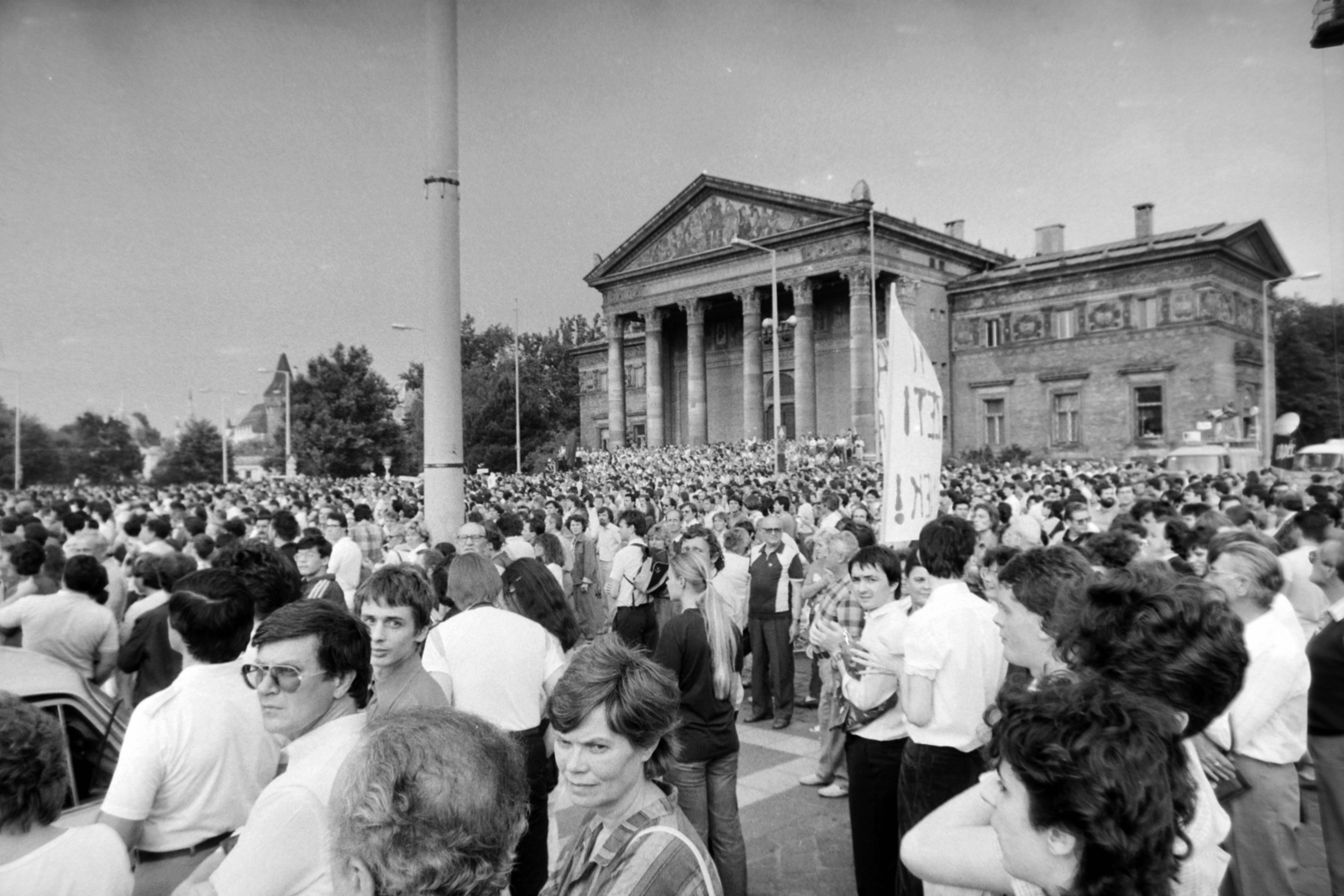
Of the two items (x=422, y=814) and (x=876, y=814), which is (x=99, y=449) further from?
(x=422, y=814)

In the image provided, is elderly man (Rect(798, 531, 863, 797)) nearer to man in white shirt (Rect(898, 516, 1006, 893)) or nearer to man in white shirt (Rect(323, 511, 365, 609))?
man in white shirt (Rect(898, 516, 1006, 893))

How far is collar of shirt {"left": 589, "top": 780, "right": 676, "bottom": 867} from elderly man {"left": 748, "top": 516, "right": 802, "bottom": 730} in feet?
20.3

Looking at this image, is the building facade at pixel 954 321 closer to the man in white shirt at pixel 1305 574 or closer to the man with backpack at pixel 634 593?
the man with backpack at pixel 634 593

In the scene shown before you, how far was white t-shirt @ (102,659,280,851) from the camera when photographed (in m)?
2.74

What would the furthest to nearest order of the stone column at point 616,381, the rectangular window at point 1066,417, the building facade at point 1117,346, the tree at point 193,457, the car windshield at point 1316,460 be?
the tree at point 193,457 → the stone column at point 616,381 → the rectangular window at point 1066,417 → the car windshield at point 1316,460 → the building facade at point 1117,346

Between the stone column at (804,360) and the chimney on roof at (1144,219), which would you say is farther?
the chimney on roof at (1144,219)

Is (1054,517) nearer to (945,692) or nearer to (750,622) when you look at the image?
(750,622)

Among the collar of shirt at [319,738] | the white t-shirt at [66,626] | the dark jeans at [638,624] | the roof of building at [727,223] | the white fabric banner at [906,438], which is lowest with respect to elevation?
the dark jeans at [638,624]

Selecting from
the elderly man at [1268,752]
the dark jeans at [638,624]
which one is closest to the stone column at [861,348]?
the dark jeans at [638,624]

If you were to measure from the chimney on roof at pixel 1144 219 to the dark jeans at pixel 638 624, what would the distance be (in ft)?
158

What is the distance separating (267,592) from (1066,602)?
Result: 352 centimetres

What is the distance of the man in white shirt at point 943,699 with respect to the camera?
381 centimetres

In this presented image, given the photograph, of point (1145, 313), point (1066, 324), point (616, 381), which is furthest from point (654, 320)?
point (1145, 313)

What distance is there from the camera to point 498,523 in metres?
9.24
